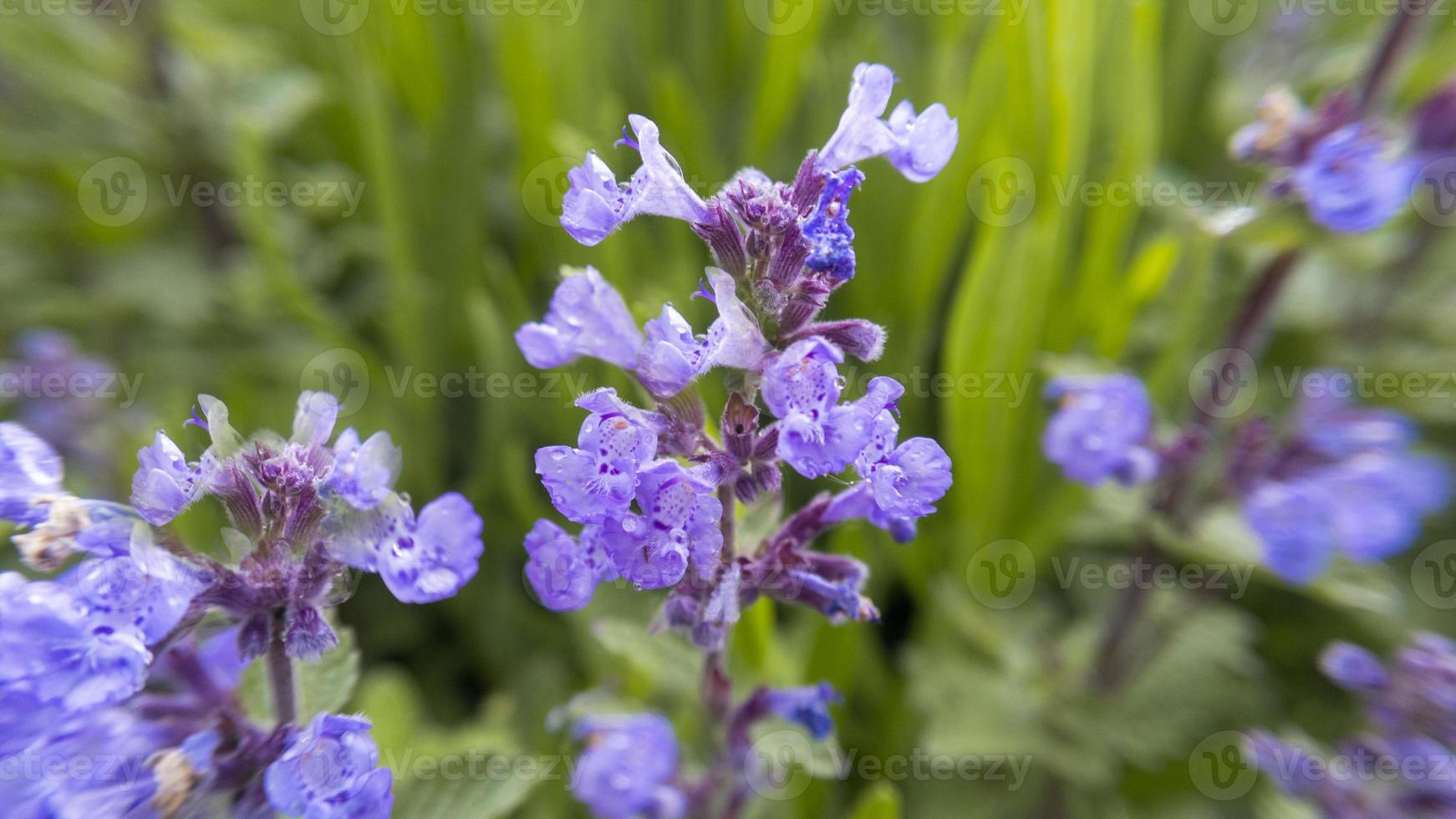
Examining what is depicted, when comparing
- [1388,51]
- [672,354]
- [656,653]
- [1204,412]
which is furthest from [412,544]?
[1388,51]

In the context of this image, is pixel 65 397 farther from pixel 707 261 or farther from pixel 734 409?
pixel 734 409

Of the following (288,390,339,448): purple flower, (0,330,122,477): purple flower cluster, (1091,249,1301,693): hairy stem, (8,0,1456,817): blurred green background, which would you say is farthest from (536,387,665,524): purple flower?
(0,330,122,477): purple flower cluster

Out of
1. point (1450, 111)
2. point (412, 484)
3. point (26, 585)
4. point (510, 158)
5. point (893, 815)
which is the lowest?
point (893, 815)

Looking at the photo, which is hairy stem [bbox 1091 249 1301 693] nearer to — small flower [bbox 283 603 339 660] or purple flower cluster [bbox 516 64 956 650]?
purple flower cluster [bbox 516 64 956 650]

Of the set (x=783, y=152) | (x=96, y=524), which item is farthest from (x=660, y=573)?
(x=783, y=152)

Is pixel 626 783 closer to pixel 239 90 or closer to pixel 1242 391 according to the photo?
pixel 1242 391

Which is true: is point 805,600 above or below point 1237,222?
below

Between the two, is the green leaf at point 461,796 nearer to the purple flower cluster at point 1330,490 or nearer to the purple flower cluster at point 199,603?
the purple flower cluster at point 199,603
